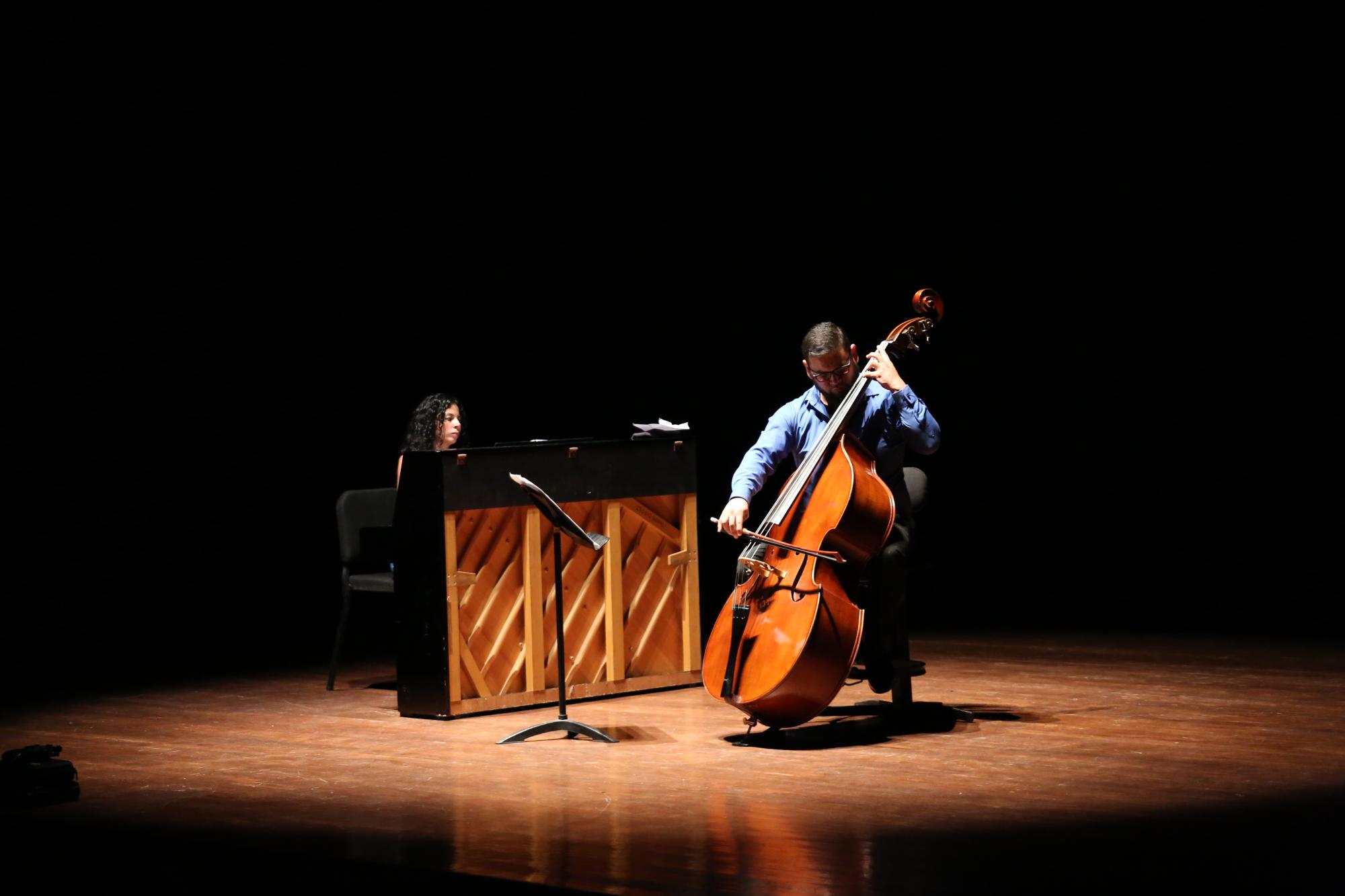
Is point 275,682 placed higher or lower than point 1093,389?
lower

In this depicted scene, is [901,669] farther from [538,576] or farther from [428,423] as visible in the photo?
[428,423]

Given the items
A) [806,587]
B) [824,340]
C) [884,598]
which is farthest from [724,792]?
[824,340]

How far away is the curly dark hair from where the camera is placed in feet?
20.3

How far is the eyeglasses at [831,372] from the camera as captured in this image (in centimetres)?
506

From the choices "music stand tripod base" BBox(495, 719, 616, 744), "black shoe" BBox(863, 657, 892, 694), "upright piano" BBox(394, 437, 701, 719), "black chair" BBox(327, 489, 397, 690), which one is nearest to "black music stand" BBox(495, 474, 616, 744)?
"music stand tripod base" BBox(495, 719, 616, 744)

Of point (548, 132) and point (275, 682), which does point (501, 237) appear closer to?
point (548, 132)

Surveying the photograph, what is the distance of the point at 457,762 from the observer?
15.7 feet

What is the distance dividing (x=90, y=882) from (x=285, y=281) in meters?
4.48

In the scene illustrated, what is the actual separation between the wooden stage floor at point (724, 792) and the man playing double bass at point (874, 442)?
29cm

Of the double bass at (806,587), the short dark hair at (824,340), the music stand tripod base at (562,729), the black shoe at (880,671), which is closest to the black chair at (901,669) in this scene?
the black shoe at (880,671)

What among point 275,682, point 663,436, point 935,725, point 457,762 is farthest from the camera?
point 275,682

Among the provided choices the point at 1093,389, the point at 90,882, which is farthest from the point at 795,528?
the point at 1093,389

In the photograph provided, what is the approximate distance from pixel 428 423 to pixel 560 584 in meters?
1.50

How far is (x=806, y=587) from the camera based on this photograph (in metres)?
4.67
